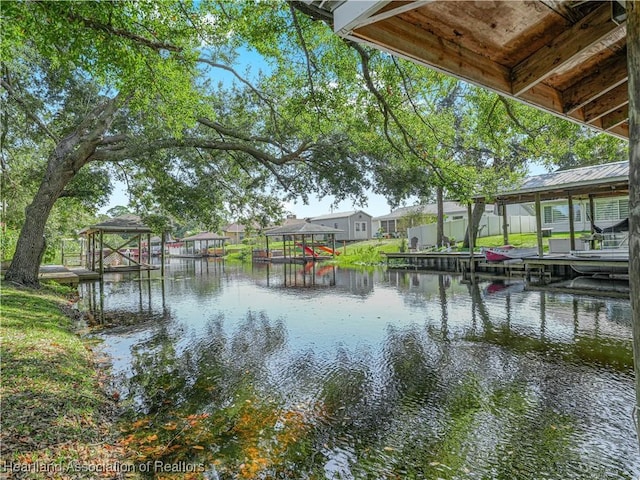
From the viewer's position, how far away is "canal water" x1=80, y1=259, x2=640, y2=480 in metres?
3.56

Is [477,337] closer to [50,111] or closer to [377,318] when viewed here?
[377,318]

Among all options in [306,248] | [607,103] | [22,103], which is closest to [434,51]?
[607,103]

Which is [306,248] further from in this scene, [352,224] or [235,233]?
[235,233]

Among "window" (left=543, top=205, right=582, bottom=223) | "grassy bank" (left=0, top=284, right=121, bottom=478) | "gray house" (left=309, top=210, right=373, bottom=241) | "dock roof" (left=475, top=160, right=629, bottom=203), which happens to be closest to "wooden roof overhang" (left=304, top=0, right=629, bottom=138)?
"grassy bank" (left=0, top=284, right=121, bottom=478)

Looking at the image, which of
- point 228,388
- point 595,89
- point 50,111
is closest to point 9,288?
point 50,111

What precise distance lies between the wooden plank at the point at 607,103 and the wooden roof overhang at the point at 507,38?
194 millimetres

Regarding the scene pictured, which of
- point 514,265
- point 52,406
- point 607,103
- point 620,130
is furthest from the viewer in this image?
point 514,265

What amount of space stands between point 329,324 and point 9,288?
29.8 ft

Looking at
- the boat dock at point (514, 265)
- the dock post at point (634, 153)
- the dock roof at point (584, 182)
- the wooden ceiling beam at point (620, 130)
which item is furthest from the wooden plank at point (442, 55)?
the dock roof at point (584, 182)

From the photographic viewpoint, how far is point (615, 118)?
3.92 metres

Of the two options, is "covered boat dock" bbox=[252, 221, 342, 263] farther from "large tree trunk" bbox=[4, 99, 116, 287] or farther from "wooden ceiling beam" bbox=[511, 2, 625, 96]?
"wooden ceiling beam" bbox=[511, 2, 625, 96]

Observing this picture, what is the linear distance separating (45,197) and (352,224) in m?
35.6

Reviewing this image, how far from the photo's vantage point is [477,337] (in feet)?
25.3

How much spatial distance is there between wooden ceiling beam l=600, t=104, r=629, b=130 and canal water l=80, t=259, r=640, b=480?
3.31m
